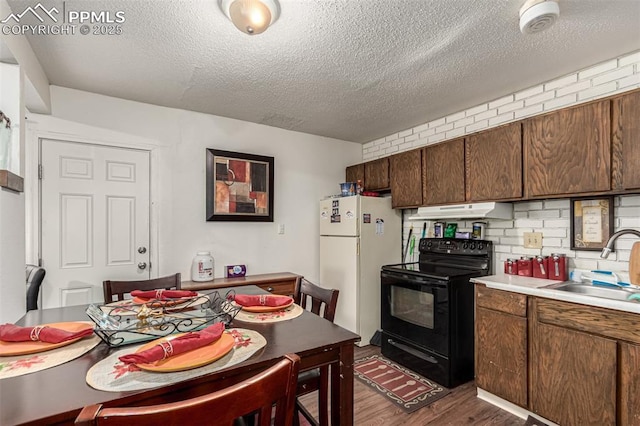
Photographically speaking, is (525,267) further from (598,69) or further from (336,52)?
(336,52)

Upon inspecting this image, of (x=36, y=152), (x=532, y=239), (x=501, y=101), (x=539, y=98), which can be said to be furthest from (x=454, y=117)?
(x=36, y=152)

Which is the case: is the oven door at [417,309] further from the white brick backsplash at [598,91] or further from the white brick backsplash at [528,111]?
the white brick backsplash at [598,91]

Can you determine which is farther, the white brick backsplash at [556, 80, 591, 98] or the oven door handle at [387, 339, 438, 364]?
the oven door handle at [387, 339, 438, 364]

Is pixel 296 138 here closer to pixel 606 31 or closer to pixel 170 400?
pixel 606 31

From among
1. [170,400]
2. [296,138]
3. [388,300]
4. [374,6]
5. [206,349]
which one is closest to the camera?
[170,400]

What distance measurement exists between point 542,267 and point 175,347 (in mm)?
2469

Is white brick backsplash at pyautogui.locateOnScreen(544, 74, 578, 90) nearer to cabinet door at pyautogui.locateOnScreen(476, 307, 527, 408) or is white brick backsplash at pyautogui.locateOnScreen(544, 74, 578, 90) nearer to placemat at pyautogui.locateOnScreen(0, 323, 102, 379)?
cabinet door at pyautogui.locateOnScreen(476, 307, 527, 408)

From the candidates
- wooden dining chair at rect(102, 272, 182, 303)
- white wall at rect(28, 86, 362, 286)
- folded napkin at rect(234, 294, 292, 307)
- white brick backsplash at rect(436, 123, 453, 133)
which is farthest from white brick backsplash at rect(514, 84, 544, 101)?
wooden dining chair at rect(102, 272, 182, 303)

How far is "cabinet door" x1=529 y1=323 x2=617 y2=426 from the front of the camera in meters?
1.68

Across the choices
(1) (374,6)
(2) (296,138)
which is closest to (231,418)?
(1) (374,6)

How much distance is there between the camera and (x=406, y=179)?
128 inches

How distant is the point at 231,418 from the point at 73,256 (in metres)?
2.58

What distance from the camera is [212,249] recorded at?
313 cm

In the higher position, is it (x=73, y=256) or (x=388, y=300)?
(x=73, y=256)
